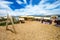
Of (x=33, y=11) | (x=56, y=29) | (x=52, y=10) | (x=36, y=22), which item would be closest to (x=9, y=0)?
(x=33, y=11)

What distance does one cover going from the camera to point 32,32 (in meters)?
1.62

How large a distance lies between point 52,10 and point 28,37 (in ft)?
1.74

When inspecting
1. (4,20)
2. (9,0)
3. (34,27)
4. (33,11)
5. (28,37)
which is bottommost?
(28,37)

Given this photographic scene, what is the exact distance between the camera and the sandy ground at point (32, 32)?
1.54 m

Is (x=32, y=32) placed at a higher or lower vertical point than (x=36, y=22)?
lower

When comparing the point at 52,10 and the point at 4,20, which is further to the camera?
the point at 52,10

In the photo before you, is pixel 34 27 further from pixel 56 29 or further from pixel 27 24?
pixel 56 29

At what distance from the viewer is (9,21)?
1.58 meters

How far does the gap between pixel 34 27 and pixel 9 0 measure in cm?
51

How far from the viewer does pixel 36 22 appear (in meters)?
1.67

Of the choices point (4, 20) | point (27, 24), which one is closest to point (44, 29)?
point (27, 24)

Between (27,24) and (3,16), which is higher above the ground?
(3,16)

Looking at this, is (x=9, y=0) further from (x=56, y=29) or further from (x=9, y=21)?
(x=56, y=29)

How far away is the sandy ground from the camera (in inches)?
60.7
